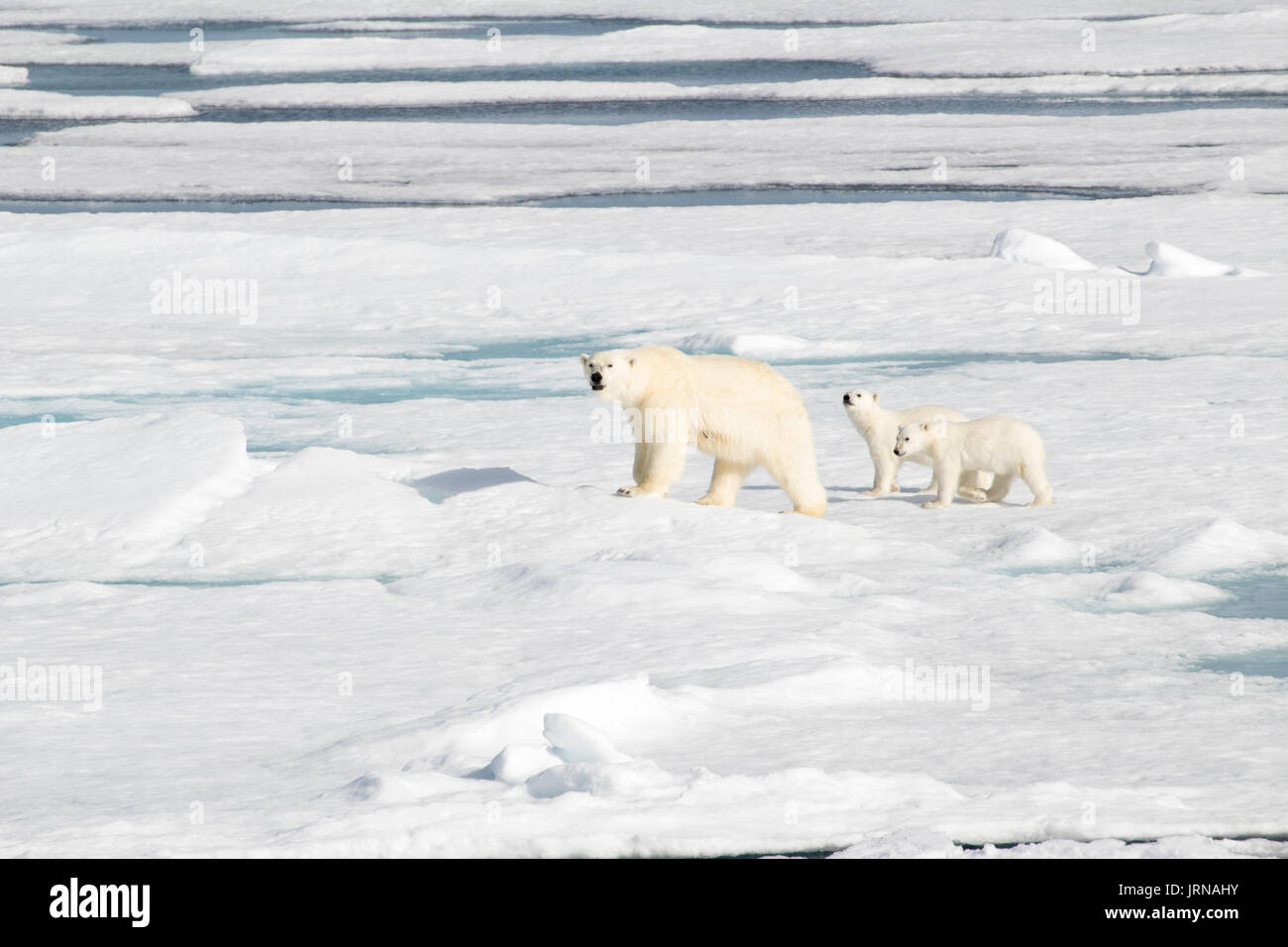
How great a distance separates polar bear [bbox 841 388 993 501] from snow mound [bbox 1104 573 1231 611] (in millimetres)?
1335

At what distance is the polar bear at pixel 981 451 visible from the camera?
5.22 metres

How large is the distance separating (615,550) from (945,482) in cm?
139

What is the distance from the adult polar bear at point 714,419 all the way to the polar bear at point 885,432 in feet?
1.59

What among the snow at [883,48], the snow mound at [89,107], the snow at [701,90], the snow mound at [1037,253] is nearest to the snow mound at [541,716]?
the snow mound at [1037,253]

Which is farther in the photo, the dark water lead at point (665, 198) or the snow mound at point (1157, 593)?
the dark water lead at point (665, 198)

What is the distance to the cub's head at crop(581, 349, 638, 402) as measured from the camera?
482cm

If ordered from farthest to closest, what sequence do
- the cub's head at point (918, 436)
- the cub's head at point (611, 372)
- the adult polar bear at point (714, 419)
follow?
the cub's head at point (918, 436) < the adult polar bear at point (714, 419) < the cub's head at point (611, 372)

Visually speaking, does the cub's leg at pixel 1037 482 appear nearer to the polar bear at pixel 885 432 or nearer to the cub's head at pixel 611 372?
the polar bear at pixel 885 432

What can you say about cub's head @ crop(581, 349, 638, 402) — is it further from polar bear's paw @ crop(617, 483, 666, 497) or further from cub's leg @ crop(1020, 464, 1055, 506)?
cub's leg @ crop(1020, 464, 1055, 506)

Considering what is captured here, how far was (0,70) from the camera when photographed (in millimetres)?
21688

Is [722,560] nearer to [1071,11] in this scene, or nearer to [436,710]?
[436,710]

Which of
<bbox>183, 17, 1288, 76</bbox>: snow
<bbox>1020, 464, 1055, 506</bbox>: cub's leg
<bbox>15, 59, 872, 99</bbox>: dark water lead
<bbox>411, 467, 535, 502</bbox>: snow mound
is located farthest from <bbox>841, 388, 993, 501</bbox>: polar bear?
<bbox>15, 59, 872, 99</bbox>: dark water lead

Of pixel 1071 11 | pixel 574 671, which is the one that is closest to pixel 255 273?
pixel 574 671

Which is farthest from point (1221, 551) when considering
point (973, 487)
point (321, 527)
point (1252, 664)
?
point (321, 527)
